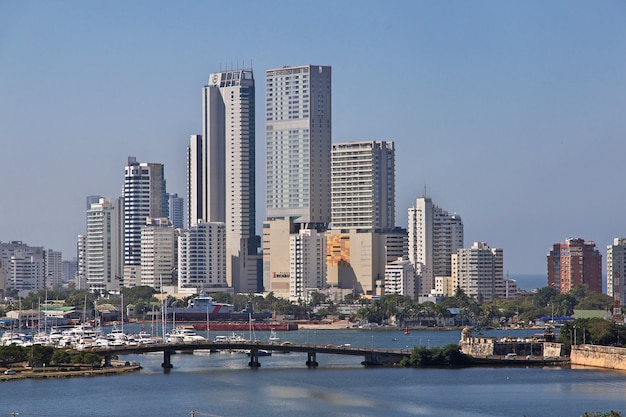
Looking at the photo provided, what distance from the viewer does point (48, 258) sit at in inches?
7126

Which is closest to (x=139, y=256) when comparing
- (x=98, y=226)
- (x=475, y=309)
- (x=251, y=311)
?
(x=98, y=226)

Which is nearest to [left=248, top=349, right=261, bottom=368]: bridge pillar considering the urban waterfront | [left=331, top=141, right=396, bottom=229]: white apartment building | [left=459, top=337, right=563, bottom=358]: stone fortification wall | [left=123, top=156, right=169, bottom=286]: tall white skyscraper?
the urban waterfront

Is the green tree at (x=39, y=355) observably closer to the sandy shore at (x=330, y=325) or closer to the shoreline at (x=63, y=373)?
the shoreline at (x=63, y=373)

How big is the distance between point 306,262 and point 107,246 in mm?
31780

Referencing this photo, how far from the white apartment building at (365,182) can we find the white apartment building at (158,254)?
2207cm

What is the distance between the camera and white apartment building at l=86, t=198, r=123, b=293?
15350cm

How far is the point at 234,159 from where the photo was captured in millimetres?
138000

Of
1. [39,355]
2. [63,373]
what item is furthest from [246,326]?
[63,373]

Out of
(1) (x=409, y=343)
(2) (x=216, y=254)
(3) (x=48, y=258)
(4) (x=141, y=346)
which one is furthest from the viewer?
(3) (x=48, y=258)

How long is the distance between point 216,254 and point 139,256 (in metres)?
14.9

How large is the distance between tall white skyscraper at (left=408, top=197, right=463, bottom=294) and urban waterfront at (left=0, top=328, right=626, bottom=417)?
55.7 meters

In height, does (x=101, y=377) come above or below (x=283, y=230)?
below

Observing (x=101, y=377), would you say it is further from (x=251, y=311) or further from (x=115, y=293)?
(x=115, y=293)

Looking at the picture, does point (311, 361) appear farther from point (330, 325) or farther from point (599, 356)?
point (330, 325)
